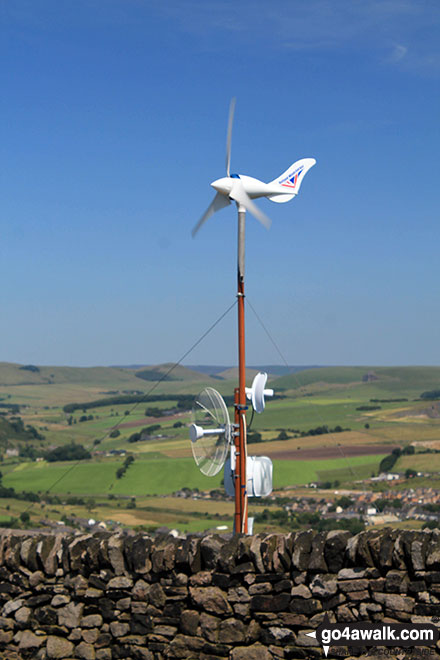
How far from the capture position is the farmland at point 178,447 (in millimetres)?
68625

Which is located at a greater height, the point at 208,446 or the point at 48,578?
the point at 208,446

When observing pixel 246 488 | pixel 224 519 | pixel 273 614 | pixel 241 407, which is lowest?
pixel 224 519

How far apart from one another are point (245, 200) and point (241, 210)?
11.5 inches

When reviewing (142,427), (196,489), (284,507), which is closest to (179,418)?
(142,427)

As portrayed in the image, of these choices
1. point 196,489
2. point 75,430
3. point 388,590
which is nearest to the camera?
point 388,590

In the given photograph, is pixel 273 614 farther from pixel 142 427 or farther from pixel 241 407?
pixel 142 427

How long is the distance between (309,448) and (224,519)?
1393 inches

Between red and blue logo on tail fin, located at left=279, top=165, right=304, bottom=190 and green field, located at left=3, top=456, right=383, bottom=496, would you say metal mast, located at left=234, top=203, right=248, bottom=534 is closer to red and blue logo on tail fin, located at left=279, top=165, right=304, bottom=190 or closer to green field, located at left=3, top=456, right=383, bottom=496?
red and blue logo on tail fin, located at left=279, top=165, right=304, bottom=190

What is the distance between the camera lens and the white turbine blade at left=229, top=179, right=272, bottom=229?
15.5 meters

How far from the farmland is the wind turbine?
1646 centimetres

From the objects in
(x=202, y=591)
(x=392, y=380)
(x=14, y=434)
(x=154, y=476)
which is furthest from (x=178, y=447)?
(x=392, y=380)

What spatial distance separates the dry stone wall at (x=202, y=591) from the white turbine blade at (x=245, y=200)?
24.5ft

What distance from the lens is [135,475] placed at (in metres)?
84.6

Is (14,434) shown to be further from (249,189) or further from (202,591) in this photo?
(202,591)
